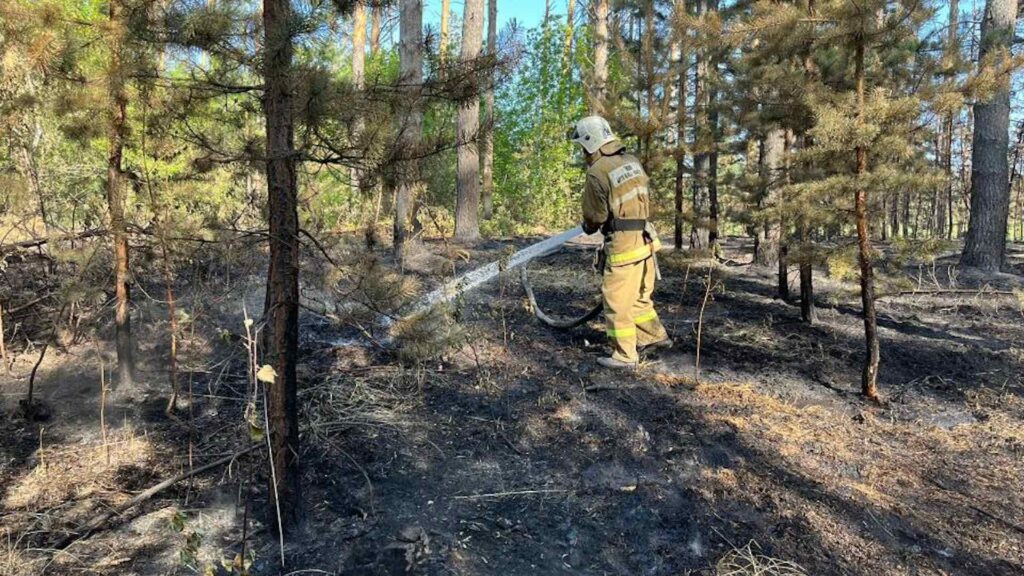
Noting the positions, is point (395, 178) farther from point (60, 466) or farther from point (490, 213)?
point (490, 213)

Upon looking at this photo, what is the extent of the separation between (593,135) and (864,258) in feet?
7.77

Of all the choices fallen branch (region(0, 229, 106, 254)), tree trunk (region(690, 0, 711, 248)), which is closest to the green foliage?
tree trunk (region(690, 0, 711, 248))

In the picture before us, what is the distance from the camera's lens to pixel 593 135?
546cm

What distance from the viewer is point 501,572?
2662 millimetres

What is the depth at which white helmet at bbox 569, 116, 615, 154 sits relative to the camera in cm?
546

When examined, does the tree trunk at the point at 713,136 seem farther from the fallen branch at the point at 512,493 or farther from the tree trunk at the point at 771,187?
the fallen branch at the point at 512,493

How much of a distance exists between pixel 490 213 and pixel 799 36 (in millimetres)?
15986

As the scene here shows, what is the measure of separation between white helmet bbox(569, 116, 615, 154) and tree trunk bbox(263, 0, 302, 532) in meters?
3.23

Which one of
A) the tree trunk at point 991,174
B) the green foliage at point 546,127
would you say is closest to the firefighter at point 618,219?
the tree trunk at point 991,174

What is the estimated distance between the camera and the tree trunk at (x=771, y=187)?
617 centimetres

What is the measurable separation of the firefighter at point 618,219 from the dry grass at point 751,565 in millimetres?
2715

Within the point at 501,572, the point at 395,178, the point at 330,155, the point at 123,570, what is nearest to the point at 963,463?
the point at 501,572

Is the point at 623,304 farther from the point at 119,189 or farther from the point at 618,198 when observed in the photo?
the point at 119,189

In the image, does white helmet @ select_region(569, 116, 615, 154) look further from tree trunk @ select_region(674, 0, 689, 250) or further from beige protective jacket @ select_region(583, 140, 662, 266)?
tree trunk @ select_region(674, 0, 689, 250)
